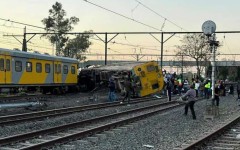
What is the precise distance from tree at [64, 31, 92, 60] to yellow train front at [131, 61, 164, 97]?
4180 centimetres

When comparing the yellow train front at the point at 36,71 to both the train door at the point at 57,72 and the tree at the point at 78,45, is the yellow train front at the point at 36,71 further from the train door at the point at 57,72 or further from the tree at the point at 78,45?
the tree at the point at 78,45

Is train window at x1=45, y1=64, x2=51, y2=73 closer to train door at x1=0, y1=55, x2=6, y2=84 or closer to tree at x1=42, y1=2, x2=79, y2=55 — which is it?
train door at x1=0, y1=55, x2=6, y2=84

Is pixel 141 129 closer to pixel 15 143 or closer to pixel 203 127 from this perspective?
pixel 203 127

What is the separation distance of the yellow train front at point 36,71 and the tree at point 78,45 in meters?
37.1

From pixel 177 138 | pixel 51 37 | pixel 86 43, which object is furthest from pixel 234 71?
pixel 177 138

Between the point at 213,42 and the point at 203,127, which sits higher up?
the point at 213,42

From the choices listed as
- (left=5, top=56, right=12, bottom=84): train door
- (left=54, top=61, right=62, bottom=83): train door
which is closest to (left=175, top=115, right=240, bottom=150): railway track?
(left=5, top=56, right=12, bottom=84): train door

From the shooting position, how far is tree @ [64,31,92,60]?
77438 mm

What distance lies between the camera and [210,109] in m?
20.1

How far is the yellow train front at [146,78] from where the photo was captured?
3325cm

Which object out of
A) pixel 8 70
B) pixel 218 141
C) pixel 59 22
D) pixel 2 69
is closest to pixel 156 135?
pixel 218 141

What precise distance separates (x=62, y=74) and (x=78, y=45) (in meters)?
43.0

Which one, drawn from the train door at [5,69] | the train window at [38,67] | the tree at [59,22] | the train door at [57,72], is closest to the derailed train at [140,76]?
the train door at [57,72]

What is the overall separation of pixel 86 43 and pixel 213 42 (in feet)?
202
